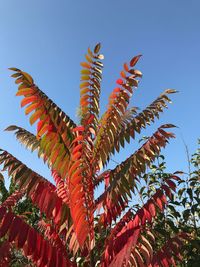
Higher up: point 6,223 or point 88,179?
point 88,179

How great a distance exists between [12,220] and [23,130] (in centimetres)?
264

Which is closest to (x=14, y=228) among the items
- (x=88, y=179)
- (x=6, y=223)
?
(x=6, y=223)

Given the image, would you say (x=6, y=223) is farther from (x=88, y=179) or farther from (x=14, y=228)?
(x=88, y=179)

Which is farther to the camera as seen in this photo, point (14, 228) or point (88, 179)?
point (88, 179)

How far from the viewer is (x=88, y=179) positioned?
431cm

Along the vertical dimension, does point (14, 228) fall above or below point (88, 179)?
below

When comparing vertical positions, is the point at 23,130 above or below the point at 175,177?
above

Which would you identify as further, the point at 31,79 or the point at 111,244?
the point at 31,79

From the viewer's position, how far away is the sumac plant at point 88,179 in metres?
3.75

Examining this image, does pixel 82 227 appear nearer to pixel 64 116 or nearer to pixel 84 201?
pixel 84 201

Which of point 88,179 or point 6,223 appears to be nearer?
point 6,223

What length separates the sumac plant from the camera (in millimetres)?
3750

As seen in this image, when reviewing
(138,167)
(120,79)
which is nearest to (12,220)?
(138,167)

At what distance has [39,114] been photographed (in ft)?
14.1
